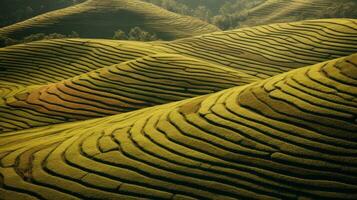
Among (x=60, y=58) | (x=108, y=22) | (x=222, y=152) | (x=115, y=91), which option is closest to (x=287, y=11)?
(x=108, y=22)

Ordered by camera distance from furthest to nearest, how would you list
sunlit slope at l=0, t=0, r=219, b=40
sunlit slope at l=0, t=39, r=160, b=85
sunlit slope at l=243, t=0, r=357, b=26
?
sunlit slope at l=243, t=0, r=357, b=26 < sunlit slope at l=0, t=0, r=219, b=40 < sunlit slope at l=0, t=39, r=160, b=85

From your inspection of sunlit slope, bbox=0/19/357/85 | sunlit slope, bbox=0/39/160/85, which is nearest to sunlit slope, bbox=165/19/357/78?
sunlit slope, bbox=0/19/357/85

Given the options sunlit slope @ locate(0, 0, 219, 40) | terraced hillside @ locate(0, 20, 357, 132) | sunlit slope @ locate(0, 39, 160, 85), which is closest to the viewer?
terraced hillside @ locate(0, 20, 357, 132)

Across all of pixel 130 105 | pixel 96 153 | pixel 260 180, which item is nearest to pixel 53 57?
pixel 130 105

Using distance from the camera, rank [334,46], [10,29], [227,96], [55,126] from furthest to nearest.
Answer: [10,29] < [334,46] < [55,126] < [227,96]

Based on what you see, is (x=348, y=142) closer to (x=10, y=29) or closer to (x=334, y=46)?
(x=334, y=46)

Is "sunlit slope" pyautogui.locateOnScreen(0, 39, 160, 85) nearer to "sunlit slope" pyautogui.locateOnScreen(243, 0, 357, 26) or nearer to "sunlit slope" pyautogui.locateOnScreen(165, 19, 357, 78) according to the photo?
"sunlit slope" pyautogui.locateOnScreen(165, 19, 357, 78)

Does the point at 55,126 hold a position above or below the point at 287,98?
below
